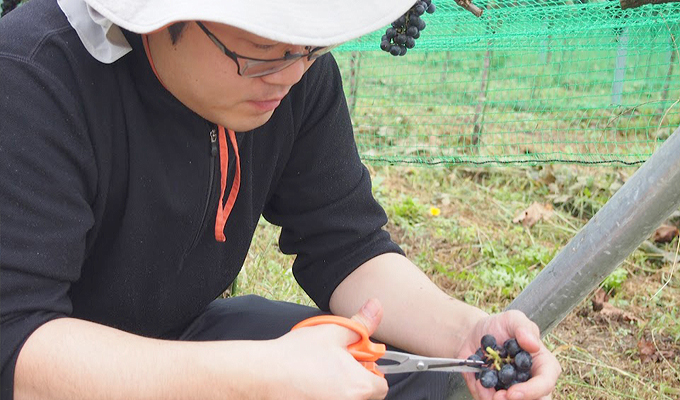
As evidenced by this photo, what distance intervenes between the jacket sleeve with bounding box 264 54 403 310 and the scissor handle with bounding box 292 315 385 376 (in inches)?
18.6

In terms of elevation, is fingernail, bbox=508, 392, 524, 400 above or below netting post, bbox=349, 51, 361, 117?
above

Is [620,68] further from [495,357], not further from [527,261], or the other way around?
[495,357]

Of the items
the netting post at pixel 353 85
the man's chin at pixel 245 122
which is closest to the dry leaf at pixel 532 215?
the netting post at pixel 353 85

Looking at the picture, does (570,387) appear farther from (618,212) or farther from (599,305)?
(618,212)

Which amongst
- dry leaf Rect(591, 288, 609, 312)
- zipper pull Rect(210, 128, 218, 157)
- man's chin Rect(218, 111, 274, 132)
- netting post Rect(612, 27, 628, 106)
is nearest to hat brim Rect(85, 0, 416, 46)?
man's chin Rect(218, 111, 274, 132)

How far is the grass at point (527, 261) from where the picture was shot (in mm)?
2545

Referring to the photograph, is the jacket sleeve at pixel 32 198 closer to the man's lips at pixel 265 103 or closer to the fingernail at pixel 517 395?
the man's lips at pixel 265 103

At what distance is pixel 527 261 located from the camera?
3209 mm

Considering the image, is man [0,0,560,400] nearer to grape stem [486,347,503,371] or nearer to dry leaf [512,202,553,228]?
grape stem [486,347,503,371]

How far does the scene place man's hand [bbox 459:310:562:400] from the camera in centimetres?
138

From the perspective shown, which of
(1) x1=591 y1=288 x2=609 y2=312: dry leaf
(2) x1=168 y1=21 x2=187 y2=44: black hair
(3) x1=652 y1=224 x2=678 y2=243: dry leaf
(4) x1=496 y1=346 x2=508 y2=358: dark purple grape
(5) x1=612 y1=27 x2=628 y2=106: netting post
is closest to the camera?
(2) x1=168 y1=21 x2=187 y2=44: black hair

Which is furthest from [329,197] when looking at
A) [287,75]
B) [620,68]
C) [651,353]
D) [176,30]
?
[620,68]

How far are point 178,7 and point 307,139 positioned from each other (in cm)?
71

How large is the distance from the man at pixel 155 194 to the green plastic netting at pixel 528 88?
1.15 metres
